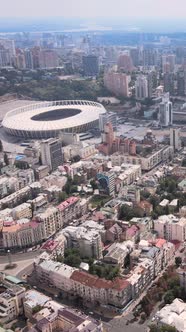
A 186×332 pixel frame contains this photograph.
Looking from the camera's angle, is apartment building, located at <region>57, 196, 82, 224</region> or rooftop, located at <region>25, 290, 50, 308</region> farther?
apartment building, located at <region>57, 196, 82, 224</region>

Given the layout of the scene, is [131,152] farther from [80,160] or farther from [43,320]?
[43,320]

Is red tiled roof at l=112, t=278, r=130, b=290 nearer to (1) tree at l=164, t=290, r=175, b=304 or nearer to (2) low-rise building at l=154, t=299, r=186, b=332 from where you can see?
(1) tree at l=164, t=290, r=175, b=304

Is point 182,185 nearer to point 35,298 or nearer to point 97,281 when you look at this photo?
point 97,281

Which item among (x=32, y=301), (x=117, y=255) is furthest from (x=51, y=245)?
(x=32, y=301)

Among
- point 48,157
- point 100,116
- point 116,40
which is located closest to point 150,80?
point 100,116

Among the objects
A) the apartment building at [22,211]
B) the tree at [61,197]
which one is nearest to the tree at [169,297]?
the apartment building at [22,211]

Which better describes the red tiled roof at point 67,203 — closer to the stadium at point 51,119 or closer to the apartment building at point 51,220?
the apartment building at point 51,220

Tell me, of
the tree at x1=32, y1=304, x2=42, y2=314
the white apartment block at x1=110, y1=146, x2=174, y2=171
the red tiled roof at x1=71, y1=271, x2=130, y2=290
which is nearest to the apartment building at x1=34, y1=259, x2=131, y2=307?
the red tiled roof at x1=71, y1=271, x2=130, y2=290

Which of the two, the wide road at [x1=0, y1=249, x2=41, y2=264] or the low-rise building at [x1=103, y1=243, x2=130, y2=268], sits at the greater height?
the low-rise building at [x1=103, y1=243, x2=130, y2=268]

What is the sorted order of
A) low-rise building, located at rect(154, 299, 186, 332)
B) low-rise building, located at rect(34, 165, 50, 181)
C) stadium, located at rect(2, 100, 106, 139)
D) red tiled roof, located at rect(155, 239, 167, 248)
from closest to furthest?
1. low-rise building, located at rect(154, 299, 186, 332)
2. red tiled roof, located at rect(155, 239, 167, 248)
3. low-rise building, located at rect(34, 165, 50, 181)
4. stadium, located at rect(2, 100, 106, 139)
